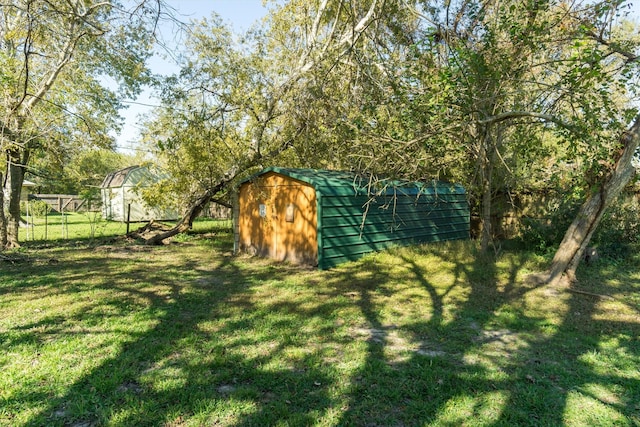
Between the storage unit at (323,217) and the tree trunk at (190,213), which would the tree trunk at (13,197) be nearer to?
the tree trunk at (190,213)

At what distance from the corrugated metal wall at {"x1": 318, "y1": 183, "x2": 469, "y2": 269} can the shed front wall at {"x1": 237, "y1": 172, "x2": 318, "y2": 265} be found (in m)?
0.34

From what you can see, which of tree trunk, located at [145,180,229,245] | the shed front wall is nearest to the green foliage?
the shed front wall

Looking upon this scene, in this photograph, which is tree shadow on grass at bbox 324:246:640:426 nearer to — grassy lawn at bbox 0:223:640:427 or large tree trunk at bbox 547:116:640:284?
grassy lawn at bbox 0:223:640:427

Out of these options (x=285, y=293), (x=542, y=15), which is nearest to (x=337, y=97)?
(x=542, y=15)

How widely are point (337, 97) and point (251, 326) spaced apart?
6442 millimetres

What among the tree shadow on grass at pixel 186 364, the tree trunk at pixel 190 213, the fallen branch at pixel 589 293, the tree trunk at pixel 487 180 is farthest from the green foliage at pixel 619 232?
the tree trunk at pixel 190 213

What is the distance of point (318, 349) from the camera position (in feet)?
13.1

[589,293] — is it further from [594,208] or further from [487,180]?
[487,180]

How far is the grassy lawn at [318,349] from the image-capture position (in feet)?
9.34

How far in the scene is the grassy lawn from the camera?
2.85m

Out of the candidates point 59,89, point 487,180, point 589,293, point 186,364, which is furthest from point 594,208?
point 59,89

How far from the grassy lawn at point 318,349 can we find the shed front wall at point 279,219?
1326 millimetres

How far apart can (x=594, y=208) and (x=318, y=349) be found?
5350 mm

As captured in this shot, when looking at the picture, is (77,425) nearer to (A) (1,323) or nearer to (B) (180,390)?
(B) (180,390)
